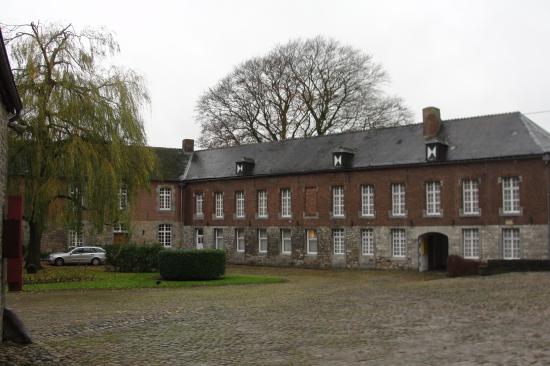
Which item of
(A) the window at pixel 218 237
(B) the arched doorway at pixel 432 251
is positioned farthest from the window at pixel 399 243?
(A) the window at pixel 218 237

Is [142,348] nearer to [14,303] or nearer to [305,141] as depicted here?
[14,303]

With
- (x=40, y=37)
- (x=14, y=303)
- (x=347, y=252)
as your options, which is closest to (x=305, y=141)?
(x=347, y=252)

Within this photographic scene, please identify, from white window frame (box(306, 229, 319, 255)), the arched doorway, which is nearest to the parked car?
white window frame (box(306, 229, 319, 255))

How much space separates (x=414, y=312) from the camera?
40.7 ft

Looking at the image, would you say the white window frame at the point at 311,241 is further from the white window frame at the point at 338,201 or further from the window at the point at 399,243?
the window at the point at 399,243

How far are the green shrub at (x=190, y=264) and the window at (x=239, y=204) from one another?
457 inches

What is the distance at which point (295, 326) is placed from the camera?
36.6 feet

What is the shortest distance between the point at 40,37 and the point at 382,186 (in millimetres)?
15783

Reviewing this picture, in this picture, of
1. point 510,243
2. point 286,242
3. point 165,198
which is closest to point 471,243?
point 510,243

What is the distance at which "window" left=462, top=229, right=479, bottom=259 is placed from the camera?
84.6 feet

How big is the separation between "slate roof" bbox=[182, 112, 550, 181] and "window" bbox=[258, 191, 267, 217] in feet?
3.71

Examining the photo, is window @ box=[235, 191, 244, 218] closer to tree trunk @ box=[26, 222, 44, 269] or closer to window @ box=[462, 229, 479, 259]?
window @ box=[462, 229, 479, 259]

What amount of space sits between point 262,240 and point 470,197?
11830mm

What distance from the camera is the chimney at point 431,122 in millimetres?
28062
